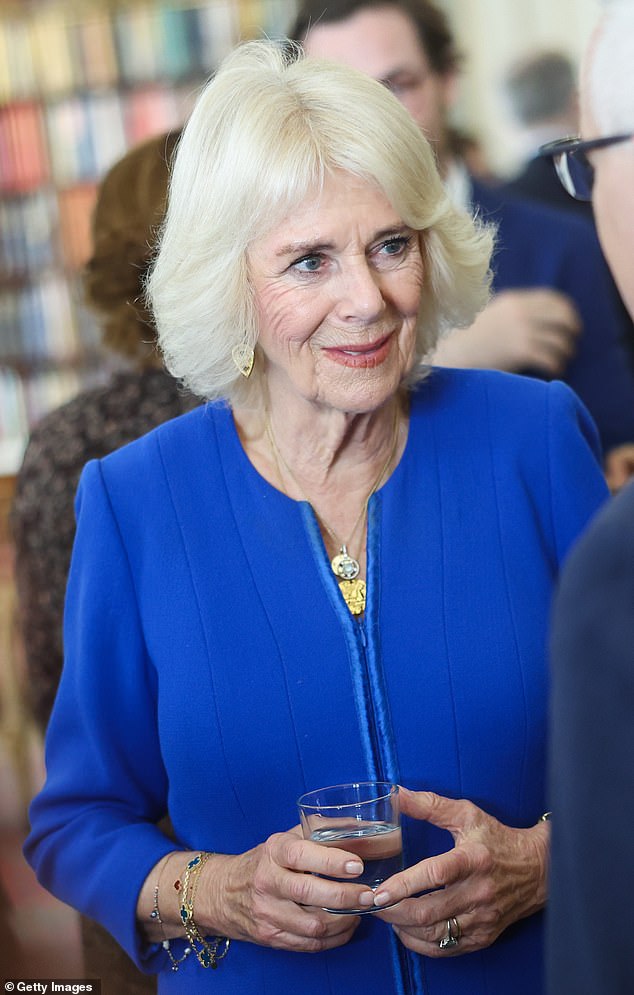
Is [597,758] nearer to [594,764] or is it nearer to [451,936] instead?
[594,764]

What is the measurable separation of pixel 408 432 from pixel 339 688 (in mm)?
415

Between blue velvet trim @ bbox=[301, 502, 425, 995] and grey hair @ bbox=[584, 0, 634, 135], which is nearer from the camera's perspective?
grey hair @ bbox=[584, 0, 634, 135]

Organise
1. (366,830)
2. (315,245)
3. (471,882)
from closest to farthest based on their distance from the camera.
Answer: (366,830), (471,882), (315,245)

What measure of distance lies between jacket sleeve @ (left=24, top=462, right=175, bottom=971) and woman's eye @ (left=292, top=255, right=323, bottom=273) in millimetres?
437

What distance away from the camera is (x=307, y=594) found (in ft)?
5.46

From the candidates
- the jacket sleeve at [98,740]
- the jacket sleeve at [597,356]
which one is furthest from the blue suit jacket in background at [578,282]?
the jacket sleeve at [98,740]

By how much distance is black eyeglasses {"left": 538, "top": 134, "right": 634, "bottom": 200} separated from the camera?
1.02m

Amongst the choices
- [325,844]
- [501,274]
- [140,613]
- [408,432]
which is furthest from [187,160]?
[501,274]

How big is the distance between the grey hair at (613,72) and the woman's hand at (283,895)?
838 mm

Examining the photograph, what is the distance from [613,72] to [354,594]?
849 millimetres

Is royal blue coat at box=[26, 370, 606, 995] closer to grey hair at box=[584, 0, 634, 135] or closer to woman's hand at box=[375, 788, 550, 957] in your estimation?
woman's hand at box=[375, 788, 550, 957]

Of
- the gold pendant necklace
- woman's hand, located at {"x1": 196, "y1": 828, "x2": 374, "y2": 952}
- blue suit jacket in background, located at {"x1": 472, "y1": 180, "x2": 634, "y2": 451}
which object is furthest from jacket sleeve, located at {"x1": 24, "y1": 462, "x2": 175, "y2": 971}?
blue suit jacket in background, located at {"x1": 472, "y1": 180, "x2": 634, "y2": 451}

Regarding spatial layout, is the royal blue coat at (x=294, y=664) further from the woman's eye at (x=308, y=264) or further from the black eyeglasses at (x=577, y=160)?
the black eyeglasses at (x=577, y=160)

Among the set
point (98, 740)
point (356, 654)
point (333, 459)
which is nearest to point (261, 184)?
point (333, 459)
